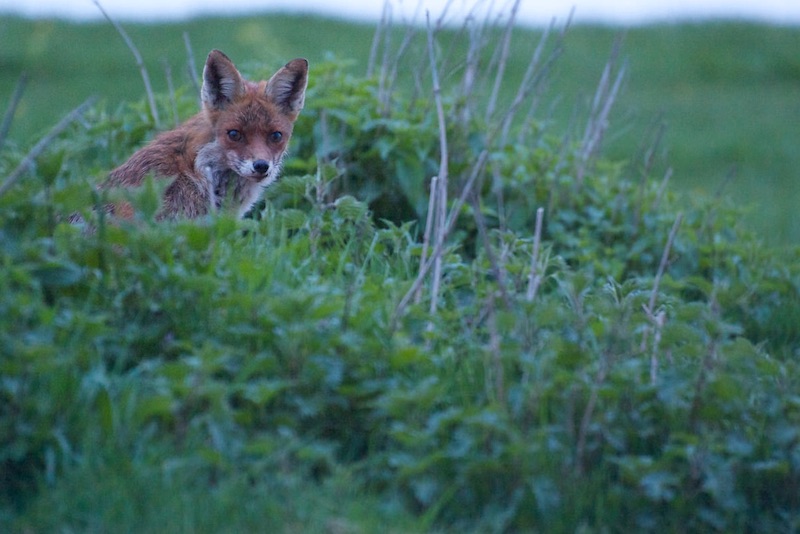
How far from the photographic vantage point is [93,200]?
3.94 metres

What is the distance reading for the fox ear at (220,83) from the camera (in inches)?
229

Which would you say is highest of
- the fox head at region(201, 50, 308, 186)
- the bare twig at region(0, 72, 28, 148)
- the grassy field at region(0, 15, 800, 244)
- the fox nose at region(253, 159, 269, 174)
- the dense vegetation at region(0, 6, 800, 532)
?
the bare twig at region(0, 72, 28, 148)

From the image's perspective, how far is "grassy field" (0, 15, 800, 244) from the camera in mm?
14672

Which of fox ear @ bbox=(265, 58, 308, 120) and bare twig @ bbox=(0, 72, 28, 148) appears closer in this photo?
bare twig @ bbox=(0, 72, 28, 148)

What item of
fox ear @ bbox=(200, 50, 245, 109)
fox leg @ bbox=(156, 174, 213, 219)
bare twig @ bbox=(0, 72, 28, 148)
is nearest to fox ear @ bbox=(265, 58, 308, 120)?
fox ear @ bbox=(200, 50, 245, 109)

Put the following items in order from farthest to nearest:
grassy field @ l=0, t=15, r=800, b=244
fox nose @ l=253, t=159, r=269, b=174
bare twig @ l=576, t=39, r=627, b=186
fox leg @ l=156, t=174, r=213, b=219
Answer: grassy field @ l=0, t=15, r=800, b=244
bare twig @ l=576, t=39, r=627, b=186
fox nose @ l=253, t=159, r=269, b=174
fox leg @ l=156, t=174, r=213, b=219

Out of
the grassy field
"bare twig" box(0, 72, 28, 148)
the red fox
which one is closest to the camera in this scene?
"bare twig" box(0, 72, 28, 148)

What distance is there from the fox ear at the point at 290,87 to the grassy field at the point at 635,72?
21.6 feet

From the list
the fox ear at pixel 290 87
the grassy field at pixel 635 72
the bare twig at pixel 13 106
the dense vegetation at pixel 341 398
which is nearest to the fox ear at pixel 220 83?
the fox ear at pixel 290 87

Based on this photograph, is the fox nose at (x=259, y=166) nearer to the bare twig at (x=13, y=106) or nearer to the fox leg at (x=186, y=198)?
the fox leg at (x=186, y=198)

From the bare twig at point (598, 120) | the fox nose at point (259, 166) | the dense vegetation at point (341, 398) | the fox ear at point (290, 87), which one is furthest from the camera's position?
the bare twig at point (598, 120)

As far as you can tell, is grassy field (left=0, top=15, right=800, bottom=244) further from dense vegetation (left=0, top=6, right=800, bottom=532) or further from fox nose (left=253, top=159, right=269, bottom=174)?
dense vegetation (left=0, top=6, right=800, bottom=532)

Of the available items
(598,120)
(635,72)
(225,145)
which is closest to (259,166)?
(225,145)

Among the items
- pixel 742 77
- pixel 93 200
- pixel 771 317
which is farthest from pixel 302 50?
pixel 93 200
